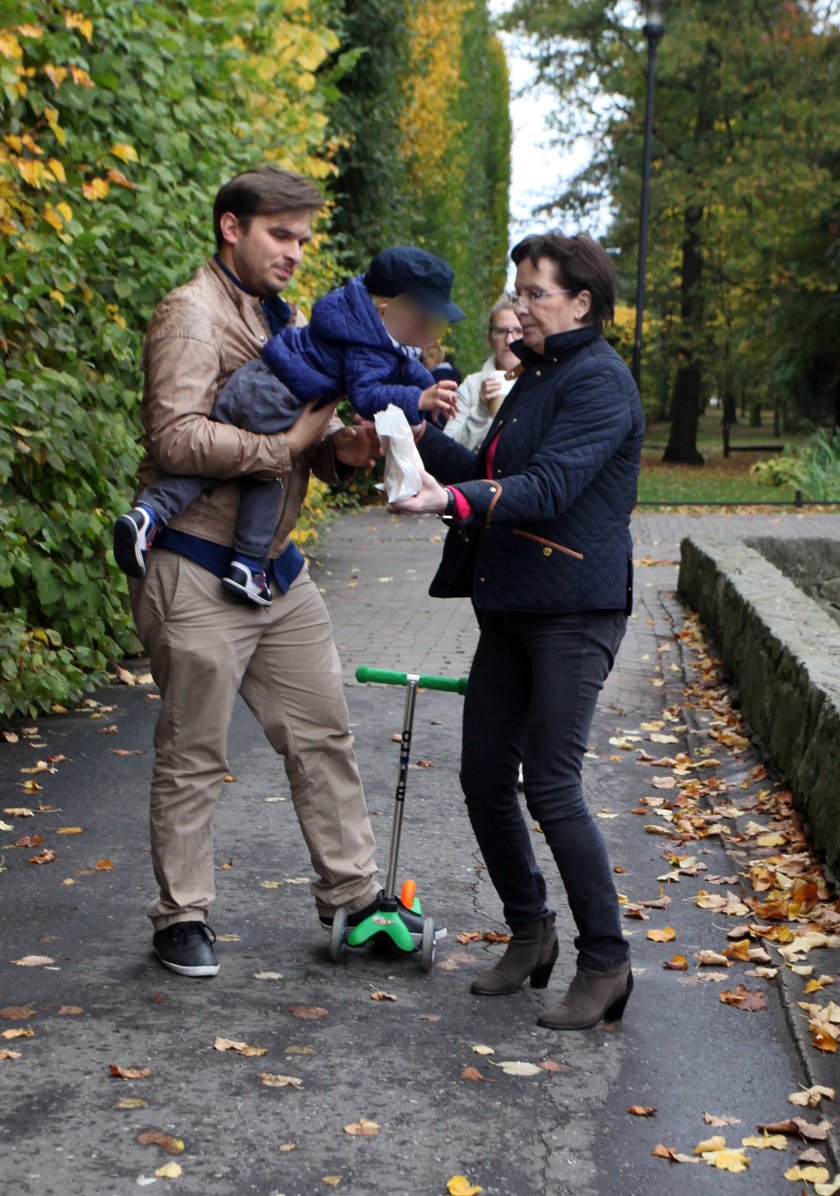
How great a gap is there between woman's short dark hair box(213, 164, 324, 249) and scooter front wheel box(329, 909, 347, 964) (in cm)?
203

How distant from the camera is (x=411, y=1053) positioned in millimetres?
3854

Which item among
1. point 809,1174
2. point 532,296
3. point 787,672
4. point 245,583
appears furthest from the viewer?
point 787,672

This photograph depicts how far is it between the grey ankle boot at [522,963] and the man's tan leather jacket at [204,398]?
4.36ft

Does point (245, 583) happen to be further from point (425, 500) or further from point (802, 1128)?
point (802, 1128)

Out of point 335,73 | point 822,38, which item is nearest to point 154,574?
point 335,73

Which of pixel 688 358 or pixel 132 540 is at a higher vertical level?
pixel 688 358

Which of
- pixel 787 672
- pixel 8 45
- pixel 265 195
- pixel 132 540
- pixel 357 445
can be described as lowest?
pixel 787 672

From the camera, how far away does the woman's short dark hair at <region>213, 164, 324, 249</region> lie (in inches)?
161

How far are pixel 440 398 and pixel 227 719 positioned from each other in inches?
45.0

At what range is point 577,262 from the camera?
3.94 metres

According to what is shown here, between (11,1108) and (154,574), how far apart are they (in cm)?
147

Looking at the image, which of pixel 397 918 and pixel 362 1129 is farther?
pixel 397 918

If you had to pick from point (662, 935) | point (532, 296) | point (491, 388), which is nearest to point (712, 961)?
point (662, 935)

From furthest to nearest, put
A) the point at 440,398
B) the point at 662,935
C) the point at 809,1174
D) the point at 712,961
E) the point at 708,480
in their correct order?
the point at 708,480, the point at 662,935, the point at 712,961, the point at 440,398, the point at 809,1174
